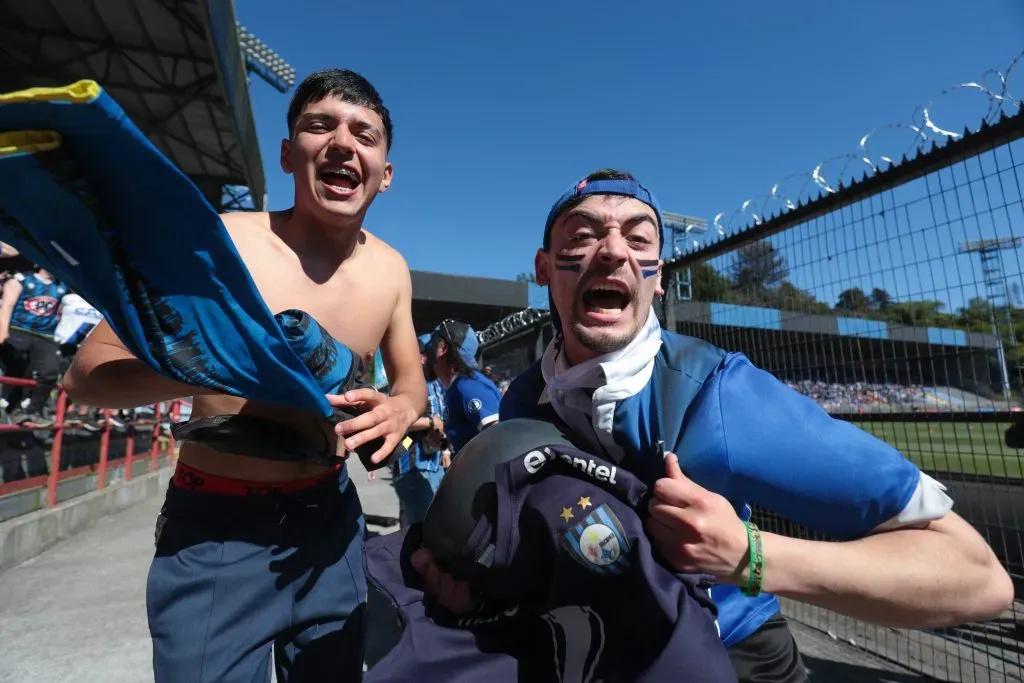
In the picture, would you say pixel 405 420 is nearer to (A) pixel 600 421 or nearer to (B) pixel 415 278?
(A) pixel 600 421

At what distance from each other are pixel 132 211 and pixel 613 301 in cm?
112

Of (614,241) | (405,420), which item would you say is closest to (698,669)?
(405,420)

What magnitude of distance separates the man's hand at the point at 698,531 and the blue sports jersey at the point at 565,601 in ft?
0.13

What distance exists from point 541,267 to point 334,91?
834mm

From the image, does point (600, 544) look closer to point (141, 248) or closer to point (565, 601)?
point (565, 601)

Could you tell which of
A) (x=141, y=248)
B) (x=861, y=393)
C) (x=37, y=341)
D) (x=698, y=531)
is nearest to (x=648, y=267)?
(x=698, y=531)

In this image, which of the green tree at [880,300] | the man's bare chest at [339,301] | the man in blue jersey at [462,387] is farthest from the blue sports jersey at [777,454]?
the green tree at [880,300]

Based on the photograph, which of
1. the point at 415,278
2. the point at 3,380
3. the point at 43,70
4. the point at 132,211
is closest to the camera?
the point at 132,211

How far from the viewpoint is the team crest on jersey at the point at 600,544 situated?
96 centimetres

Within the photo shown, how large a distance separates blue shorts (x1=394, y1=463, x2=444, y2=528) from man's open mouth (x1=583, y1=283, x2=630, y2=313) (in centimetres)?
297

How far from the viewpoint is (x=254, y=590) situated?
1.45 metres

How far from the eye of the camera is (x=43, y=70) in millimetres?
14516

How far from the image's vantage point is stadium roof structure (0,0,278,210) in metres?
12.4

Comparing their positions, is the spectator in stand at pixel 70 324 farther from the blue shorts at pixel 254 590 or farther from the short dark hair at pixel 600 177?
the short dark hair at pixel 600 177
